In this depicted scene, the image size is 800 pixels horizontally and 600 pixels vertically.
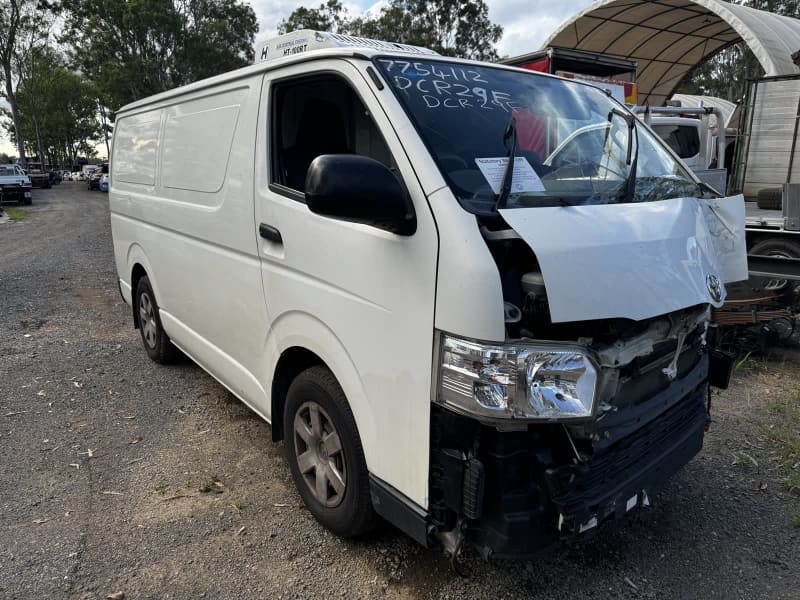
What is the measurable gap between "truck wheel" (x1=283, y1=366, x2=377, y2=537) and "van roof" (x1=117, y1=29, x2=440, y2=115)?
1.41 m

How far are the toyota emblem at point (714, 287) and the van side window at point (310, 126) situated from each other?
157 centimetres

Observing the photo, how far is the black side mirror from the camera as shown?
2033 mm

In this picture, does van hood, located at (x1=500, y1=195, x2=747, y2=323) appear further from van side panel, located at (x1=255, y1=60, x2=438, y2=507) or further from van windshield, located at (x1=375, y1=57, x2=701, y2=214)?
van side panel, located at (x1=255, y1=60, x2=438, y2=507)

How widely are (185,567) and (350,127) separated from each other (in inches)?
88.4

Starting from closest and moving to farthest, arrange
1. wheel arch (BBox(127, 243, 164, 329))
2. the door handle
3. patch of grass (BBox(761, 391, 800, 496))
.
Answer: the door handle < patch of grass (BBox(761, 391, 800, 496)) < wheel arch (BBox(127, 243, 164, 329))

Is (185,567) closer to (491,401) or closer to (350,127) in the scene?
(491,401)

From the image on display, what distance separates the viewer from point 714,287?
8.11ft

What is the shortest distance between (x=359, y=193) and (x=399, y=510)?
1200 millimetres

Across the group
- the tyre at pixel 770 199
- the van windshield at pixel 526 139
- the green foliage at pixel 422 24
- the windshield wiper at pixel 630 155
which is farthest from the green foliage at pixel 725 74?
the van windshield at pixel 526 139

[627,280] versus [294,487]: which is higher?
[627,280]

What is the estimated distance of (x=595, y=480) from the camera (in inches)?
83.9

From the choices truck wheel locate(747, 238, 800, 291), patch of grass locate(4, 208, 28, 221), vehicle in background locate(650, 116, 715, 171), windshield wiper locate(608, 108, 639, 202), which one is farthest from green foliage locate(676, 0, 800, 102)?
windshield wiper locate(608, 108, 639, 202)

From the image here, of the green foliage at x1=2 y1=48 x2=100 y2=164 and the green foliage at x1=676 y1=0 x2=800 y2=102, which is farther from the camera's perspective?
the green foliage at x1=2 y1=48 x2=100 y2=164

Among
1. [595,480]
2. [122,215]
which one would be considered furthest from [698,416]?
[122,215]
